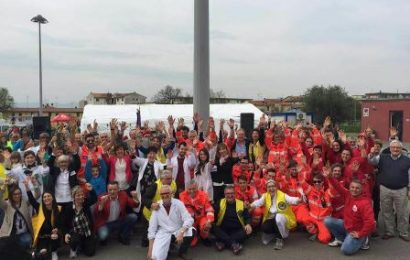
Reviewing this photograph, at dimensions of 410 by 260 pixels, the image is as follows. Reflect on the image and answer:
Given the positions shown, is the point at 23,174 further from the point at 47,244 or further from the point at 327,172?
the point at 327,172

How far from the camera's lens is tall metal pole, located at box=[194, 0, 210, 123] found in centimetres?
1130

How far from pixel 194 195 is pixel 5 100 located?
83.4m

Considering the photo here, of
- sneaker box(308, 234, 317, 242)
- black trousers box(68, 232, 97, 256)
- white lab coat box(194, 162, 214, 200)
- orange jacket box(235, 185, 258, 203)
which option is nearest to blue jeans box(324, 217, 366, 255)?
sneaker box(308, 234, 317, 242)

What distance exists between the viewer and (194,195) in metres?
6.73

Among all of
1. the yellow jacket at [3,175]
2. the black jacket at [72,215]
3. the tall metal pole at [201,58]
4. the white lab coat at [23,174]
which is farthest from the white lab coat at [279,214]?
the tall metal pole at [201,58]

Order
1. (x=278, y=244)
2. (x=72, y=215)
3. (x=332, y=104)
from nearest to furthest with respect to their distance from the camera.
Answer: (x=72, y=215) < (x=278, y=244) < (x=332, y=104)

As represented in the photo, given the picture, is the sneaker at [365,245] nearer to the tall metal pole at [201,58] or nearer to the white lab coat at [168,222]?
the white lab coat at [168,222]

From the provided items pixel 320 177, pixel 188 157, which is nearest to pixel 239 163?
pixel 188 157

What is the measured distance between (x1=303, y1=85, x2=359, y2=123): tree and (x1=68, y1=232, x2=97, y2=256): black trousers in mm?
52413

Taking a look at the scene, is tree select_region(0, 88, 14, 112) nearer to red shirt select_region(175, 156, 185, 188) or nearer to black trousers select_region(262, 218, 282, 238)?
red shirt select_region(175, 156, 185, 188)

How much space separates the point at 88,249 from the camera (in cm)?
621

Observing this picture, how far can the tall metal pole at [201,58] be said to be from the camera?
11.3m

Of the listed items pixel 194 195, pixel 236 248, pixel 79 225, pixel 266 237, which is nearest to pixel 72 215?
pixel 79 225

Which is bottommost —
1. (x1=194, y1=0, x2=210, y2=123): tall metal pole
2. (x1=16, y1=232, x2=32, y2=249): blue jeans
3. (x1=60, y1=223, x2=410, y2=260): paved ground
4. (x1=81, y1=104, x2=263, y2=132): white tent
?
(x1=60, y1=223, x2=410, y2=260): paved ground
